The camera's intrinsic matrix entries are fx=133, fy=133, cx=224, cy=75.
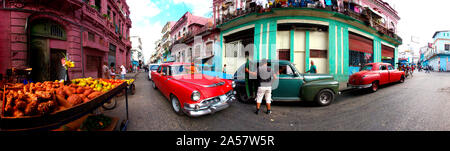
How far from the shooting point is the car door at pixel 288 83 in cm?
430

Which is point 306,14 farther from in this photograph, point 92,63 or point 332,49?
point 92,63

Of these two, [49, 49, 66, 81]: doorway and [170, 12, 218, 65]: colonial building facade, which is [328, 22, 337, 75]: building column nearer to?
[170, 12, 218, 65]: colonial building facade

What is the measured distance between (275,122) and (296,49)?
8.55 metres

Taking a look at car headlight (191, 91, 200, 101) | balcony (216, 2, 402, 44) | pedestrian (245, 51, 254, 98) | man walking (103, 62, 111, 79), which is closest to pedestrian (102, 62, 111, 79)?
man walking (103, 62, 111, 79)

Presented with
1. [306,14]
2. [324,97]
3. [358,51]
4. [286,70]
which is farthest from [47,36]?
[358,51]

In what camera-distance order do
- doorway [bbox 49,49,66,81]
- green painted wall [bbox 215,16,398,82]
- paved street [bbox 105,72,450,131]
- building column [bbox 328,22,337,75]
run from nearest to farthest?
paved street [bbox 105,72,450,131]
doorway [bbox 49,49,66,81]
green painted wall [bbox 215,16,398,82]
building column [bbox 328,22,337,75]

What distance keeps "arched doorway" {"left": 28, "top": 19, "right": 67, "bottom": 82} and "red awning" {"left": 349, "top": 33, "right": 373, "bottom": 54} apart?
66.2 ft

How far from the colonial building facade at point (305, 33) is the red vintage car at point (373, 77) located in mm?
3016

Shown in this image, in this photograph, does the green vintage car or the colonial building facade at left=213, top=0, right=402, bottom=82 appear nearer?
the green vintage car

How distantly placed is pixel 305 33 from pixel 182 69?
9.61 metres

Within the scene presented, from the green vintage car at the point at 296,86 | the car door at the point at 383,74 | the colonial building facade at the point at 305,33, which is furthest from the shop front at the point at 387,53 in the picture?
the green vintage car at the point at 296,86

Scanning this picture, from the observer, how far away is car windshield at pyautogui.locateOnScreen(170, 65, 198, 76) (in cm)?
447

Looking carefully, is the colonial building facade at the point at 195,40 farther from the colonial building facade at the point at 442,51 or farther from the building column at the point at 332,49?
the colonial building facade at the point at 442,51
